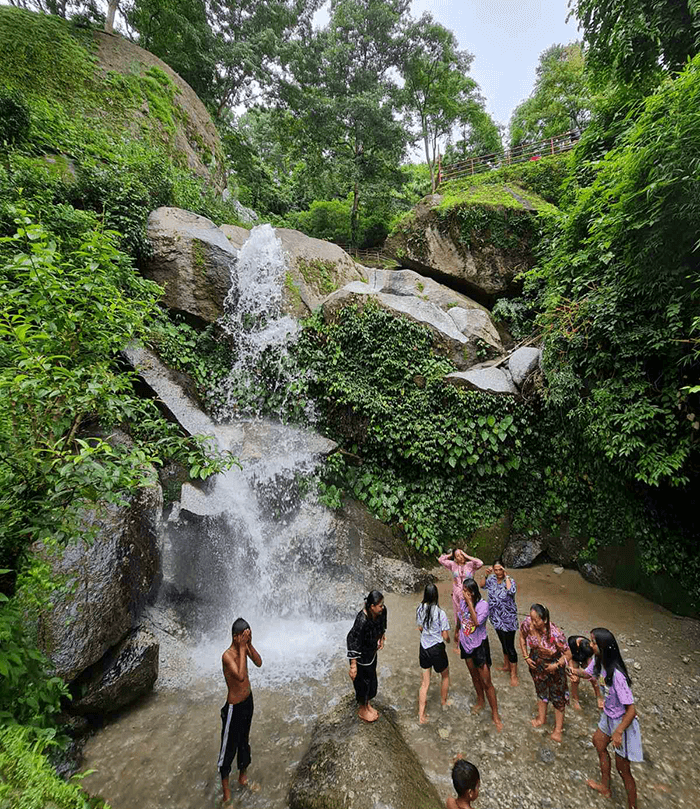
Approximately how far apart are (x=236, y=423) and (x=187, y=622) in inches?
171

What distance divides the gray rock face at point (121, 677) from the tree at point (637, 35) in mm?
12022

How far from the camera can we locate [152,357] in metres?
8.50

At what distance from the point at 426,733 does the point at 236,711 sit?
82.8 inches

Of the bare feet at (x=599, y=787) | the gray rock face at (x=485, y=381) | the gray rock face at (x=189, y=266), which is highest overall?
the gray rock face at (x=189, y=266)

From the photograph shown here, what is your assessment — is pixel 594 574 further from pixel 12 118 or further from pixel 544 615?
pixel 12 118

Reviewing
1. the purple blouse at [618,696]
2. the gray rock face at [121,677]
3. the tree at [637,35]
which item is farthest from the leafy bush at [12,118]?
the purple blouse at [618,696]

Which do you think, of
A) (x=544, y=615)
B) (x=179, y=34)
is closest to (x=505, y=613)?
(x=544, y=615)

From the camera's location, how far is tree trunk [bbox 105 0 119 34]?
48.2 ft

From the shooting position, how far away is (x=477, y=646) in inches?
163

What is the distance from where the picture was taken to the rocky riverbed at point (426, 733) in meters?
3.44

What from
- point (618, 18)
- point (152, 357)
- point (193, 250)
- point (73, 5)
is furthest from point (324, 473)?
point (73, 5)

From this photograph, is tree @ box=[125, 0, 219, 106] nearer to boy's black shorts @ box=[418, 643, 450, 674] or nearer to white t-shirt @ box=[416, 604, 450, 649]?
white t-shirt @ box=[416, 604, 450, 649]

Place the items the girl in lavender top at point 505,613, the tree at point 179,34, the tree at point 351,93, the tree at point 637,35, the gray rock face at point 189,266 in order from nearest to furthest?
the girl in lavender top at point 505,613, the tree at point 637,35, the gray rock face at point 189,266, the tree at point 179,34, the tree at point 351,93

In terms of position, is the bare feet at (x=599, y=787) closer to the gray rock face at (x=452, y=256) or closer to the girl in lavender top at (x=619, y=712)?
the girl in lavender top at (x=619, y=712)
